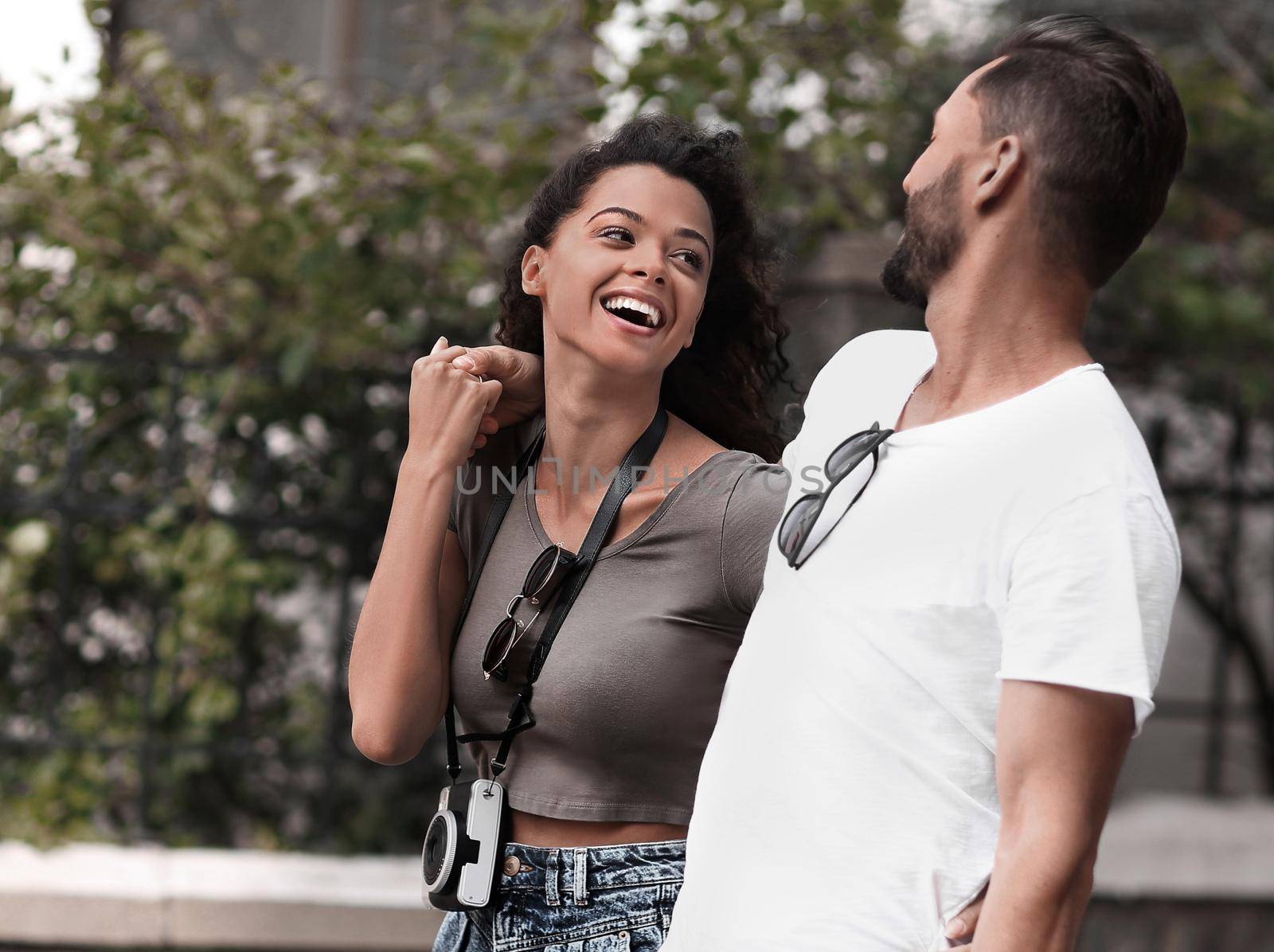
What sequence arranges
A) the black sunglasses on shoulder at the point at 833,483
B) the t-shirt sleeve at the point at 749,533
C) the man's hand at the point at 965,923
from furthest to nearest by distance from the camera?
1. the t-shirt sleeve at the point at 749,533
2. the black sunglasses on shoulder at the point at 833,483
3. the man's hand at the point at 965,923

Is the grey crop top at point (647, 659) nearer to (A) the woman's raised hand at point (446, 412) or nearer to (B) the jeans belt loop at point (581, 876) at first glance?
(B) the jeans belt loop at point (581, 876)

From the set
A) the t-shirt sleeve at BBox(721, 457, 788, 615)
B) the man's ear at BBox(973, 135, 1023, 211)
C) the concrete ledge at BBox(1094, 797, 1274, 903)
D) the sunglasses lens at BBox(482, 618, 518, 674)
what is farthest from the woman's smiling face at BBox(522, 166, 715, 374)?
the concrete ledge at BBox(1094, 797, 1274, 903)

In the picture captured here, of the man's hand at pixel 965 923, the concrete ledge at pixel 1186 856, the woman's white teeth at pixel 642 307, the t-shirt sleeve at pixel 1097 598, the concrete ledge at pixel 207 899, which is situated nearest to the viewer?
the t-shirt sleeve at pixel 1097 598

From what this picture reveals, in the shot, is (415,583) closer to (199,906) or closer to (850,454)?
(850,454)

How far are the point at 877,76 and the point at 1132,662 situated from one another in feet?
12.4

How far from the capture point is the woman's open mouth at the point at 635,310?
1721 millimetres

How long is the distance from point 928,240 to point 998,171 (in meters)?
0.10

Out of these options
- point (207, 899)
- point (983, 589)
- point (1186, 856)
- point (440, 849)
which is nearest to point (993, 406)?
point (983, 589)

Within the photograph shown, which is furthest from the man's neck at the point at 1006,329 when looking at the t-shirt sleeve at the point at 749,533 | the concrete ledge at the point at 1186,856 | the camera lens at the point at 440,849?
the concrete ledge at the point at 1186,856

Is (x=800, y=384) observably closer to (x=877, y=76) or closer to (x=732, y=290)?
(x=732, y=290)

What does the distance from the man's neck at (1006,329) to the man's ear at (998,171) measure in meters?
0.06

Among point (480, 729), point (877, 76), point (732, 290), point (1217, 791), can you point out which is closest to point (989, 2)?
point (877, 76)

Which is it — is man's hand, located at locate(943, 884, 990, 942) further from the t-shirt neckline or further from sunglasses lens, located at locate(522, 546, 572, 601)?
sunglasses lens, located at locate(522, 546, 572, 601)

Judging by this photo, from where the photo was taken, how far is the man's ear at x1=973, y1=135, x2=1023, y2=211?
3.86 feet
